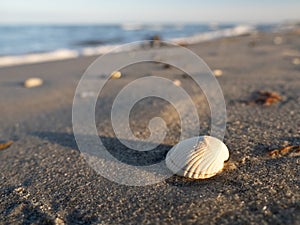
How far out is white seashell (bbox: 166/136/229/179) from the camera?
2055 millimetres

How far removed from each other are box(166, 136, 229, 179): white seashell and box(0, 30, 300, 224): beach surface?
0.06m

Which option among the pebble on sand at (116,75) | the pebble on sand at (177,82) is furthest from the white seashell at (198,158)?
the pebble on sand at (116,75)

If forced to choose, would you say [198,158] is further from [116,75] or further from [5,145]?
[116,75]

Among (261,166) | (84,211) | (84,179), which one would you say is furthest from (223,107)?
(84,211)

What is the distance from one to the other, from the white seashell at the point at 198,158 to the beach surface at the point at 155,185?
0.21 feet

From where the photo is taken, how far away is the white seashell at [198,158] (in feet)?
6.74

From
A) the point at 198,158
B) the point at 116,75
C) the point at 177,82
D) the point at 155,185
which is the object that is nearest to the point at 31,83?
the point at 116,75

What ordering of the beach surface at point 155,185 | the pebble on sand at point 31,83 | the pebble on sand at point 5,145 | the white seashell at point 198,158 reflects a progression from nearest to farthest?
the beach surface at point 155,185, the white seashell at point 198,158, the pebble on sand at point 5,145, the pebble on sand at point 31,83

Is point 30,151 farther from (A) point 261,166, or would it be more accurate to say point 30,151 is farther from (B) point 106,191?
(A) point 261,166

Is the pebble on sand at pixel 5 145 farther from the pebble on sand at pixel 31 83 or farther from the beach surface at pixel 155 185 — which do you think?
the pebble on sand at pixel 31 83

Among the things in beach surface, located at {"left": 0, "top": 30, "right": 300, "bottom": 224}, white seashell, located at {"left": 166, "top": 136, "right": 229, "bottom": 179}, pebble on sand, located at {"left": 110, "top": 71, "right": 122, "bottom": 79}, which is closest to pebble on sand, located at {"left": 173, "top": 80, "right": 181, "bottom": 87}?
beach surface, located at {"left": 0, "top": 30, "right": 300, "bottom": 224}

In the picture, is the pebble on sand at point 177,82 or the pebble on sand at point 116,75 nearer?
the pebble on sand at point 177,82

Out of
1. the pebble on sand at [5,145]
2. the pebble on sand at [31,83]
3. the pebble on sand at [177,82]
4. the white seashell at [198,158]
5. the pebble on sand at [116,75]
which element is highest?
the white seashell at [198,158]

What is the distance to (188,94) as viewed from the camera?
168 inches
